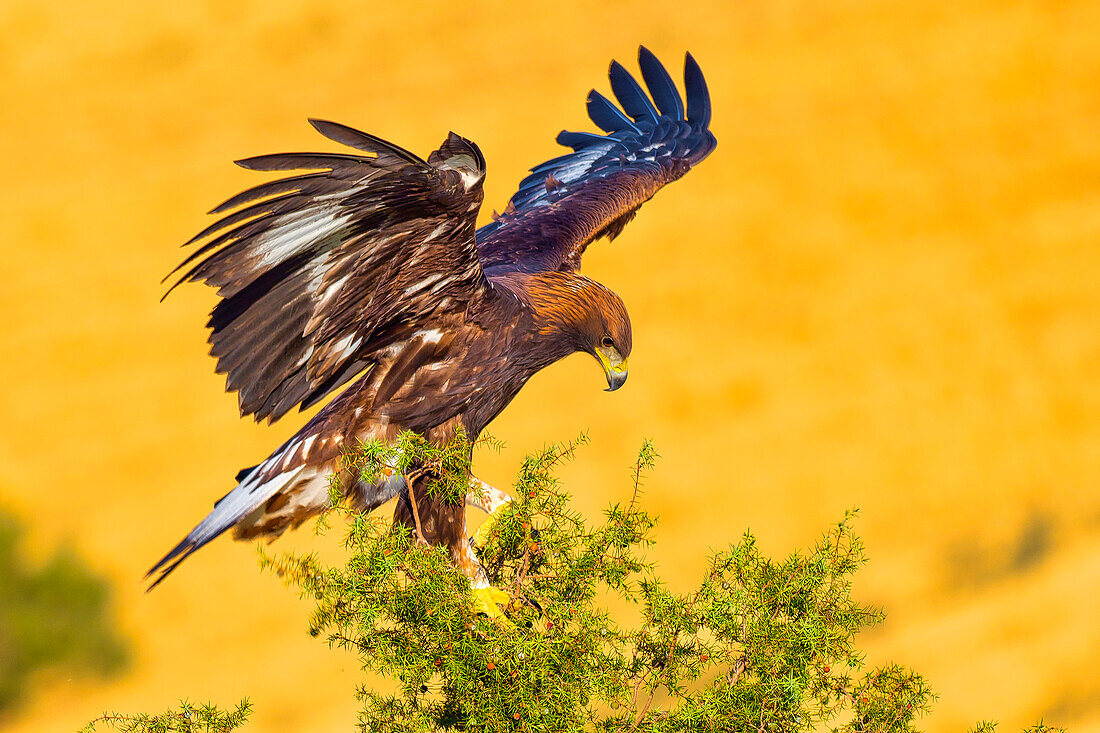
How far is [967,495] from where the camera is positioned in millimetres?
20172

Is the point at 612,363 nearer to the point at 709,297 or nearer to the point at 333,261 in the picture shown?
the point at 333,261

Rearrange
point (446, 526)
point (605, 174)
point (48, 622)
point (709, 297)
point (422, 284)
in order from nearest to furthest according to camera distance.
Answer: point (422, 284) → point (446, 526) → point (605, 174) → point (48, 622) → point (709, 297)

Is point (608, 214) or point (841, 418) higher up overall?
point (841, 418)

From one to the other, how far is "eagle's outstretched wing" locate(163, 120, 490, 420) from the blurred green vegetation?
1391cm

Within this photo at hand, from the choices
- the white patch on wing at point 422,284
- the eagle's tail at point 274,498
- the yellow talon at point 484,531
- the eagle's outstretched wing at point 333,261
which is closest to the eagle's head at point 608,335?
the eagle's outstretched wing at point 333,261

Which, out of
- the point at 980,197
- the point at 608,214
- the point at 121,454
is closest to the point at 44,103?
the point at 121,454

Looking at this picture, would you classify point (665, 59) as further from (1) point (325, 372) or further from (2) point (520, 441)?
(1) point (325, 372)

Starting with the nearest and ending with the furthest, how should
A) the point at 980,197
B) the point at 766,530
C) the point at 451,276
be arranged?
the point at 451,276
the point at 766,530
the point at 980,197

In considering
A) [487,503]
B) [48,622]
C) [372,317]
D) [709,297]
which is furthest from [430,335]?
[709,297]

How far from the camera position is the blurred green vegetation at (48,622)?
1714 centimetres

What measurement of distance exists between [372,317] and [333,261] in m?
0.37

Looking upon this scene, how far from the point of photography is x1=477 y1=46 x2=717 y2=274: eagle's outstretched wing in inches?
258

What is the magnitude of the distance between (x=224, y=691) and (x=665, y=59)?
1775 cm

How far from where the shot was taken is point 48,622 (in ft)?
58.1
